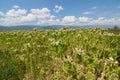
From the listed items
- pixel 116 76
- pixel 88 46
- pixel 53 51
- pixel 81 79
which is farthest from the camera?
pixel 88 46

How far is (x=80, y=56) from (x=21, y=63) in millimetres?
2194

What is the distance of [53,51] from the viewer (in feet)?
31.3

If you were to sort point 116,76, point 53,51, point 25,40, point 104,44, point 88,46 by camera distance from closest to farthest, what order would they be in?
point 116,76 < point 53,51 < point 88,46 < point 104,44 < point 25,40

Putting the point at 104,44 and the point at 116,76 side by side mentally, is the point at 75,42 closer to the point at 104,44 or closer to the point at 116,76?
the point at 104,44

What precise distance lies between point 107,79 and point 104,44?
5504 millimetres

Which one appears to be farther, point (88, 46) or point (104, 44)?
point (104, 44)

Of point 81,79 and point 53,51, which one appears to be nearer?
point 81,79

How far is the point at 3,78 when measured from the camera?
296 inches

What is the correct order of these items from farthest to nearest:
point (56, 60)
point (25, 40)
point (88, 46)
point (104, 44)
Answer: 1. point (25, 40)
2. point (104, 44)
3. point (88, 46)
4. point (56, 60)

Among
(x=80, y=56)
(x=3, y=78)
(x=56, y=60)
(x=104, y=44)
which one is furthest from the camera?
(x=104, y=44)

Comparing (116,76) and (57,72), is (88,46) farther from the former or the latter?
(116,76)

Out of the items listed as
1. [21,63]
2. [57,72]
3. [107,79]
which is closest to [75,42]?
[21,63]

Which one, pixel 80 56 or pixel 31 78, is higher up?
pixel 80 56

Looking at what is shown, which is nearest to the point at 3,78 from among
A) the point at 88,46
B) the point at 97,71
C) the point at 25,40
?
the point at 97,71
